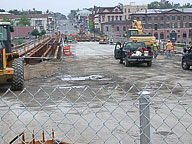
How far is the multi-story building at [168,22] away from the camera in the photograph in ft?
344

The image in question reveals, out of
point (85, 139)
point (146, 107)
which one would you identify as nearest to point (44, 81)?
point (85, 139)

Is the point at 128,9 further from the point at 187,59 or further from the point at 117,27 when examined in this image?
the point at 187,59

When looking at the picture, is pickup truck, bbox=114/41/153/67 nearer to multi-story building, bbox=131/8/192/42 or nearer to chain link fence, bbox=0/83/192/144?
chain link fence, bbox=0/83/192/144

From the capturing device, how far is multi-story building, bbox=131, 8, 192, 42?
105000mm

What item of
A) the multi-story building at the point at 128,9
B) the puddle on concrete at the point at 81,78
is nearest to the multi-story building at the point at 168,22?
the multi-story building at the point at 128,9

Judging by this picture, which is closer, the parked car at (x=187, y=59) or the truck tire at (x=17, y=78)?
the truck tire at (x=17, y=78)

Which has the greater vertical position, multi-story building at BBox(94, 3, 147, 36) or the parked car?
multi-story building at BBox(94, 3, 147, 36)

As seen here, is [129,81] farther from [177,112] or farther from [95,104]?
[177,112]

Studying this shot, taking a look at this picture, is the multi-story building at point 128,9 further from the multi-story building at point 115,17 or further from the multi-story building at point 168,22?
the multi-story building at point 168,22

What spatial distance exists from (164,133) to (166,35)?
3959 inches

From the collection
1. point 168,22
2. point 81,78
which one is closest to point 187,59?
point 81,78

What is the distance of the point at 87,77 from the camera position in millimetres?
18516

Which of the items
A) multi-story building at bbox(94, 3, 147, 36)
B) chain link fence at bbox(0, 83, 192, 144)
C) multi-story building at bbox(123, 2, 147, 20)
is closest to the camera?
chain link fence at bbox(0, 83, 192, 144)

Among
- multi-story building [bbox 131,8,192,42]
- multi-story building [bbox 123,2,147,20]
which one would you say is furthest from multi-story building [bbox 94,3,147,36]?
multi-story building [bbox 131,8,192,42]
